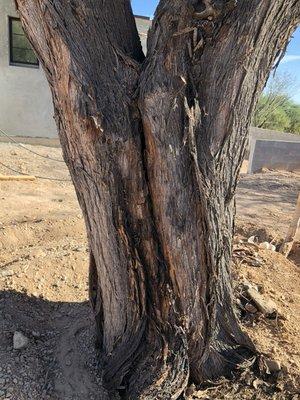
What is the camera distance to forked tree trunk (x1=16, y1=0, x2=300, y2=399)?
179cm

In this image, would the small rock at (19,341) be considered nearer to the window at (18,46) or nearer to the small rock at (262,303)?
the small rock at (262,303)

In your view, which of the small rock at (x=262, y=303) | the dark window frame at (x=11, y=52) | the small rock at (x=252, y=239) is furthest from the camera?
the dark window frame at (x=11, y=52)

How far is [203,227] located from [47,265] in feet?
6.34

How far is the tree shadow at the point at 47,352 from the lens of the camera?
219cm

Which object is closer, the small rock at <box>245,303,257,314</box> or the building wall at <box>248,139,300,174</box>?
the small rock at <box>245,303,257,314</box>

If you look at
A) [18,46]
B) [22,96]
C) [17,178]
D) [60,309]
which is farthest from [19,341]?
[18,46]

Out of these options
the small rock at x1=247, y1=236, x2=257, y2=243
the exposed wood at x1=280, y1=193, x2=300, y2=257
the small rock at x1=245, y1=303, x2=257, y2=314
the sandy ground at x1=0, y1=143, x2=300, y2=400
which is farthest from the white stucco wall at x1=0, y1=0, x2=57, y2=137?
the small rock at x1=245, y1=303, x2=257, y2=314

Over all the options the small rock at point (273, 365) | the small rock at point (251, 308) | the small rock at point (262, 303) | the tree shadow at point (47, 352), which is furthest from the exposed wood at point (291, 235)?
the tree shadow at point (47, 352)

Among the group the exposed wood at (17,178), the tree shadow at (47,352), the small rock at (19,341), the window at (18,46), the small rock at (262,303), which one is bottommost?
the exposed wood at (17,178)

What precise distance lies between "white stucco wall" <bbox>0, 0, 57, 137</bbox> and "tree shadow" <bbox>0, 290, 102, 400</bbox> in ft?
29.6

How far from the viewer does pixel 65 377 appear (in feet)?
7.49

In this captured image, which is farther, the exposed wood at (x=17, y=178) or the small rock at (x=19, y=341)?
the exposed wood at (x=17, y=178)

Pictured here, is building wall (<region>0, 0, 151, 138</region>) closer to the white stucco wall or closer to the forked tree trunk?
the white stucco wall

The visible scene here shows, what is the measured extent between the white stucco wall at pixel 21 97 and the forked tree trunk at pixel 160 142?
9653 millimetres
